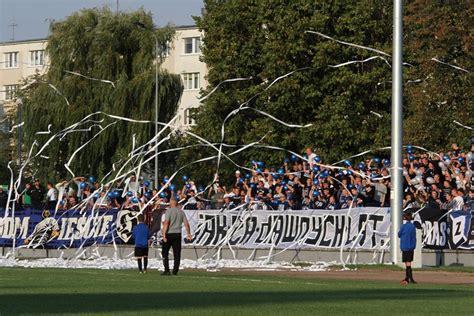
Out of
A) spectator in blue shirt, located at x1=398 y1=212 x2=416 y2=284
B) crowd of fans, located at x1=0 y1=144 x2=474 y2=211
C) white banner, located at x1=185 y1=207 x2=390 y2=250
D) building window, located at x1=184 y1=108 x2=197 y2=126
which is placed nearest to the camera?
spectator in blue shirt, located at x1=398 y1=212 x2=416 y2=284

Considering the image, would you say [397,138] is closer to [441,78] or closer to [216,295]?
[216,295]

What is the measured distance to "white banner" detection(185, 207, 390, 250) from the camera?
37.1 meters

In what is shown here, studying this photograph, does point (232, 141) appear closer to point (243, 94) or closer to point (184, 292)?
point (243, 94)

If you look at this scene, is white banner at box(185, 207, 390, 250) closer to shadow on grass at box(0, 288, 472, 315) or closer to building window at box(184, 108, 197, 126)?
building window at box(184, 108, 197, 126)

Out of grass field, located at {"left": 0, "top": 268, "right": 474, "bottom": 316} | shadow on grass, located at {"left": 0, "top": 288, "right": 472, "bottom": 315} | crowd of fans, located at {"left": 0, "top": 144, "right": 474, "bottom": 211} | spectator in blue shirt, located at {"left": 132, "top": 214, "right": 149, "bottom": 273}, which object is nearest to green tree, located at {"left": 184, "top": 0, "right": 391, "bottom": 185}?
crowd of fans, located at {"left": 0, "top": 144, "right": 474, "bottom": 211}

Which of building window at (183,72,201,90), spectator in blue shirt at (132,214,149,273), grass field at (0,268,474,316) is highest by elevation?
building window at (183,72,201,90)

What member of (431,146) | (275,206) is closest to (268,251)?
(275,206)

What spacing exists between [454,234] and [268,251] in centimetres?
560

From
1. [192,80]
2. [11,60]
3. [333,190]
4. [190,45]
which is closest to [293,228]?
[333,190]

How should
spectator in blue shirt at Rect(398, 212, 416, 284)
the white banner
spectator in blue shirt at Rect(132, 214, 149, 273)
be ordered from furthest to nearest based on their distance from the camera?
1. the white banner
2. spectator in blue shirt at Rect(132, 214, 149, 273)
3. spectator in blue shirt at Rect(398, 212, 416, 284)

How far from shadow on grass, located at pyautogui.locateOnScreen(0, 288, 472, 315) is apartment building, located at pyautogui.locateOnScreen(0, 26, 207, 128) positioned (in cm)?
7720

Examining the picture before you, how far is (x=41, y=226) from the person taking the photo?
A: 4428 cm

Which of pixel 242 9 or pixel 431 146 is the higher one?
pixel 242 9

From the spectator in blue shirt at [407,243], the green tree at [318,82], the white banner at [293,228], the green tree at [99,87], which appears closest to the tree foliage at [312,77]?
the green tree at [318,82]
